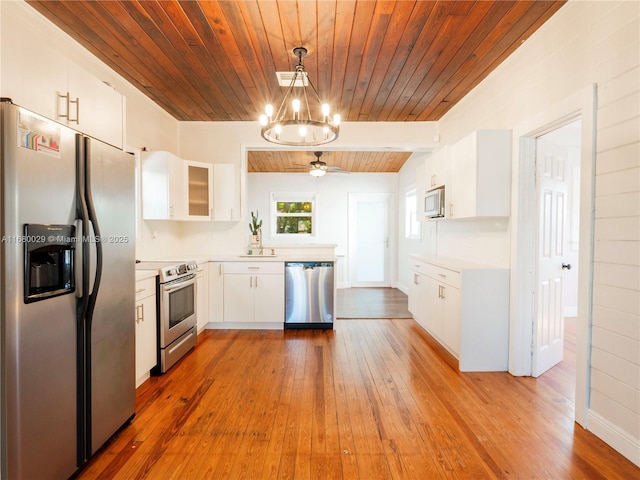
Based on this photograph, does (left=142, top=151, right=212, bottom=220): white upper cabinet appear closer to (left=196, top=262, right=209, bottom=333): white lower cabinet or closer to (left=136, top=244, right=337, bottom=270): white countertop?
(left=136, top=244, right=337, bottom=270): white countertop

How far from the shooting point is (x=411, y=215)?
6.43m

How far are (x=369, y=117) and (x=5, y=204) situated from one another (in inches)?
148

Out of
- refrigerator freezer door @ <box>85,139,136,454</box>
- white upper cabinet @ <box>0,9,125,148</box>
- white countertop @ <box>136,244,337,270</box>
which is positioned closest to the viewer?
white upper cabinet @ <box>0,9,125,148</box>

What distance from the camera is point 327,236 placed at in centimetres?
734

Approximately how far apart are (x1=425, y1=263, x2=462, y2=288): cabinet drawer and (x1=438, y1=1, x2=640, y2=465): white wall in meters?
0.98

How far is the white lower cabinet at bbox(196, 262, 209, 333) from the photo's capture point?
12.3ft

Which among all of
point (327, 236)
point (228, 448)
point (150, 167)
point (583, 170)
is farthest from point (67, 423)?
point (327, 236)

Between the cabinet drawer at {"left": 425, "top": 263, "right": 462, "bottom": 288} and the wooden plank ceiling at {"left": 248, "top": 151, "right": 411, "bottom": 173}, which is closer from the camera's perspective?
the cabinet drawer at {"left": 425, "top": 263, "right": 462, "bottom": 288}

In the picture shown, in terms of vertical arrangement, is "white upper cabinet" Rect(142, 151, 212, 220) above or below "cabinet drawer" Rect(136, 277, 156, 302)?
above

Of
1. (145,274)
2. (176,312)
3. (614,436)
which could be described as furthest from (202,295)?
(614,436)

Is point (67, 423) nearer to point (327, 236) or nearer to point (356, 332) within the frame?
point (356, 332)

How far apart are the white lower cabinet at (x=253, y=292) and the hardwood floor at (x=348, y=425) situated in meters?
0.84

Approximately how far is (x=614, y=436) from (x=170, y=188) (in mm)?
4119

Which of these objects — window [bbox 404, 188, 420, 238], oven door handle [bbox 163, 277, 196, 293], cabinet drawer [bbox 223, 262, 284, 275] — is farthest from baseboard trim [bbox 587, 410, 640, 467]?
window [bbox 404, 188, 420, 238]
